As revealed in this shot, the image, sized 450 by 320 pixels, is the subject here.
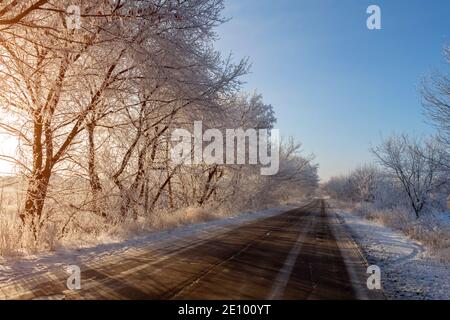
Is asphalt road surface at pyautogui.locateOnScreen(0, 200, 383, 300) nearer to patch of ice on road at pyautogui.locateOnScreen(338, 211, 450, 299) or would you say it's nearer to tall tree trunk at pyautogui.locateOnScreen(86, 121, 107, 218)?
patch of ice on road at pyautogui.locateOnScreen(338, 211, 450, 299)

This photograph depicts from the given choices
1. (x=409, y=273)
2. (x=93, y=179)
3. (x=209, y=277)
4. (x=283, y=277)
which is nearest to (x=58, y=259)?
(x=209, y=277)

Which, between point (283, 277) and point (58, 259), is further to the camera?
point (58, 259)

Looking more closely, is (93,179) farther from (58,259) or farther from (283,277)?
(283,277)

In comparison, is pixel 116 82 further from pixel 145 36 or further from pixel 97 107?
pixel 145 36

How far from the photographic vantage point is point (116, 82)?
12414 millimetres

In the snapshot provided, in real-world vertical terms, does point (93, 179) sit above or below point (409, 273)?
above

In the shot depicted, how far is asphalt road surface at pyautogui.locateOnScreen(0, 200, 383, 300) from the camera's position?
5754 millimetres

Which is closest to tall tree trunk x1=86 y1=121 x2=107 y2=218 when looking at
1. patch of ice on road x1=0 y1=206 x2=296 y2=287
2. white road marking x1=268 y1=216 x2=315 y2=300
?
patch of ice on road x1=0 y1=206 x2=296 y2=287

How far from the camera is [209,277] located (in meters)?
6.98

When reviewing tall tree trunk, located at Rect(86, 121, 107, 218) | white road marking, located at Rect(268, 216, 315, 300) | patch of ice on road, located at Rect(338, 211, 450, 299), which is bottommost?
patch of ice on road, located at Rect(338, 211, 450, 299)

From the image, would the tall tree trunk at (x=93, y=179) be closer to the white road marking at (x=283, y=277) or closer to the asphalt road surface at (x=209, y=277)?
the asphalt road surface at (x=209, y=277)

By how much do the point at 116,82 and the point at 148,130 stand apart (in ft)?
13.3
